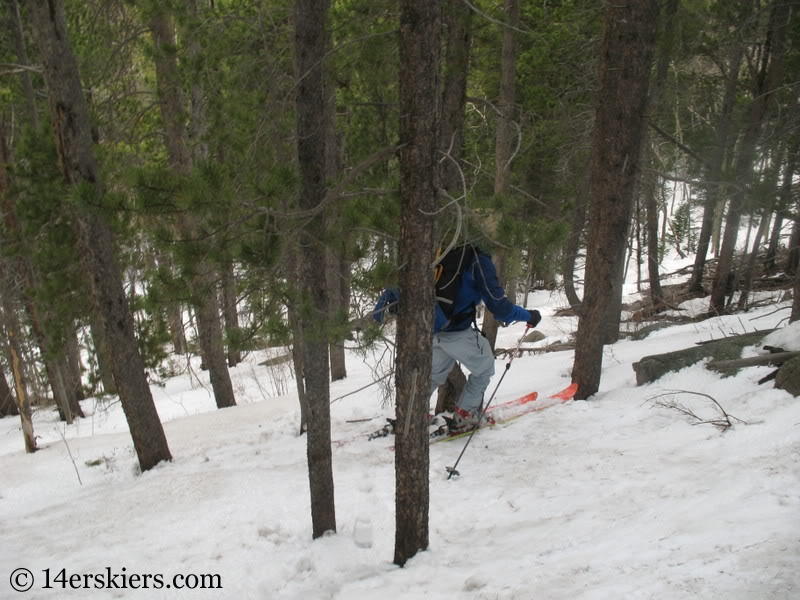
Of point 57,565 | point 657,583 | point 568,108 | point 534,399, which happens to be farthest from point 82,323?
point 568,108

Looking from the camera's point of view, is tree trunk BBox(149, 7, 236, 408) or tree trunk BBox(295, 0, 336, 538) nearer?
tree trunk BBox(295, 0, 336, 538)

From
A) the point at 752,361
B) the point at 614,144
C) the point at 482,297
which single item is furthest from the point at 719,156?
the point at 482,297

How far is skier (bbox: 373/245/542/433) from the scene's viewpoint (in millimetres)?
5199

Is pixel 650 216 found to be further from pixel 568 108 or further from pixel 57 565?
pixel 57 565

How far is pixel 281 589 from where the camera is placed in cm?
387

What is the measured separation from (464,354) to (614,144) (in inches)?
109

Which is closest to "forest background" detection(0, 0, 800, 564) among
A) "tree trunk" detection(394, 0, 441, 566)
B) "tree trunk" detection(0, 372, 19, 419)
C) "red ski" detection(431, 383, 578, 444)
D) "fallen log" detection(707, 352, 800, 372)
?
"tree trunk" detection(394, 0, 441, 566)

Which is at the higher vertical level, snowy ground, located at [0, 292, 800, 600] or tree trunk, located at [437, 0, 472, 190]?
tree trunk, located at [437, 0, 472, 190]

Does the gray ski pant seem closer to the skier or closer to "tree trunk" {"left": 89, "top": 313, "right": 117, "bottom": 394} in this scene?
the skier

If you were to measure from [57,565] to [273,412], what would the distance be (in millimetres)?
3915

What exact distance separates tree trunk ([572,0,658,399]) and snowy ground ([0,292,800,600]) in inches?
47.0

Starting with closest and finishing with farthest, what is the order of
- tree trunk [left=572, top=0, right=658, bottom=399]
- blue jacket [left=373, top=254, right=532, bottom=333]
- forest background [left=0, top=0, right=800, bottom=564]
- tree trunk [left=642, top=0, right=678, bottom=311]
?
forest background [left=0, top=0, right=800, bottom=564], blue jacket [left=373, top=254, right=532, bottom=333], tree trunk [left=572, top=0, right=658, bottom=399], tree trunk [left=642, top=0, right=678, bottom=311]

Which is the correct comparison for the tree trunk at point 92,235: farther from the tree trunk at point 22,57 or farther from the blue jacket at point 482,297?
the blue jacket at point 482,297

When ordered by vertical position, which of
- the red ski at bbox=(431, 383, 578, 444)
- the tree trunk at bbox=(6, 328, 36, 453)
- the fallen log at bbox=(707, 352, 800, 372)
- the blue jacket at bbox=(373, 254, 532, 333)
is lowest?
the tree trunk at bbox=(6, 328, 36, 453)
